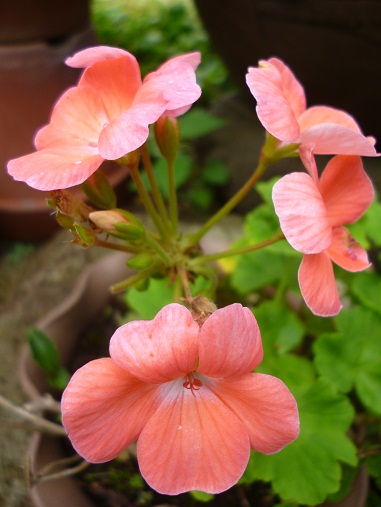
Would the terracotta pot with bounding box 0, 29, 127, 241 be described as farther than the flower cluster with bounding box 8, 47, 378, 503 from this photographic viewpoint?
Yes

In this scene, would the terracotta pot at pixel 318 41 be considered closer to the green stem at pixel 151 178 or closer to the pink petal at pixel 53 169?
the green stem at pixel 151 178

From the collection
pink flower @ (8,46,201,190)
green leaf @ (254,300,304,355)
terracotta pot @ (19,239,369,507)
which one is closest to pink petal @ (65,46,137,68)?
pink flower @ (8,46,201,190)

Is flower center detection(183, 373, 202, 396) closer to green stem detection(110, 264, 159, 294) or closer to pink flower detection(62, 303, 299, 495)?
pink flower detection(62, 303, 299, 495)

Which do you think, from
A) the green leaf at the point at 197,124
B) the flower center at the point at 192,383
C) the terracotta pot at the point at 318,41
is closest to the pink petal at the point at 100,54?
the flower center at the point at 192,383

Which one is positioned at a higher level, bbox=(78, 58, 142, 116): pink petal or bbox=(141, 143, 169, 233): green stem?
bbox=(78, 58, 142, 116): pink petal

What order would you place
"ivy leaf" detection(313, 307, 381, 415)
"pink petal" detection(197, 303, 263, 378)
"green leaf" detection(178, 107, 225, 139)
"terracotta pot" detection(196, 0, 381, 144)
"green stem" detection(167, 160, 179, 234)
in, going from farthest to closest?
"green leaf" detection(178, 107, 225, 139), "terracotta pot" detection(196, 0, 381, 144), "ivy leaf" detection(313, 307, 381, 415), "green stem" detection(167, 160, 179, 234), "pink petal" detection(197, 303, 263, 378)
